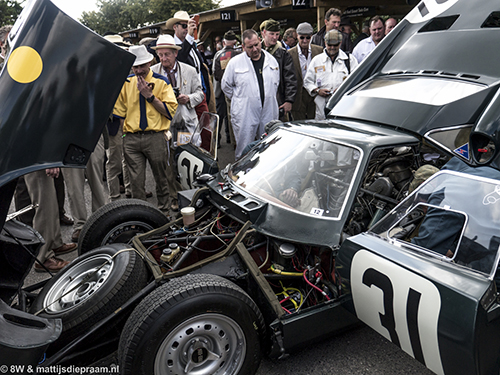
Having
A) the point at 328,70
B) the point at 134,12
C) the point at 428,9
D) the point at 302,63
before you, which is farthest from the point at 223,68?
the point at 134,12

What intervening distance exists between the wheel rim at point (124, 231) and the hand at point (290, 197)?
1.34 metres

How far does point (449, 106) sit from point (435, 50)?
2.74ft

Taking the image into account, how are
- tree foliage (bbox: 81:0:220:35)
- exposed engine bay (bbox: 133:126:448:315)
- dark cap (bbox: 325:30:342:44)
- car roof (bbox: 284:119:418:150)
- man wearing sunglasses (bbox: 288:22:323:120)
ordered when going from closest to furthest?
exposed engine bay (bbox: 133:126:448:315) < car roof (bbox: 284:119:418:150) < dark cap (bbox: 325:30:342:44) < man wearing sunglasses (bbox: 288:22:323:120) < tree foliage (bbox: 81:0:220:35)

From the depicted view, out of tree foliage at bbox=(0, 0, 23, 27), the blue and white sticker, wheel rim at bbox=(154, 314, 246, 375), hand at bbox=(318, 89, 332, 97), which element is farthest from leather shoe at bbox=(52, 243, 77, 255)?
tree foliage at bbox=(0, 0, 23, 27)

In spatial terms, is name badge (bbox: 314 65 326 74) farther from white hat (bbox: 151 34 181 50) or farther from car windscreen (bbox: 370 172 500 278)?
car windscreen (bbox: 370 172 500 278)

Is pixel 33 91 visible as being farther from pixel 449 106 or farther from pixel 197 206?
pixel 449 106

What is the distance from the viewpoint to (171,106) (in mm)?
4711

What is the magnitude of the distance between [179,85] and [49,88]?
13.0 feet

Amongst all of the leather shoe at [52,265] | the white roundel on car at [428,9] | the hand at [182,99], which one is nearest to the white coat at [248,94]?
the hand at [182,99]

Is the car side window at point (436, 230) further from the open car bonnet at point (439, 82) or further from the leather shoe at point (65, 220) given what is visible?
the leather shoe at point (65, 220)

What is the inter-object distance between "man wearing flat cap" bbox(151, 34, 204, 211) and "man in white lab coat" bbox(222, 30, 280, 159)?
637mm

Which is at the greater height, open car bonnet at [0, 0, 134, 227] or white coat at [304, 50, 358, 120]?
open car bonnet at [0, 0, 134, 227]

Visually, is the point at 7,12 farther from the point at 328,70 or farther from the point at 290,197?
the point at 290,197

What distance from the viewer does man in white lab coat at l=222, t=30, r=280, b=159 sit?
602 centimetres
